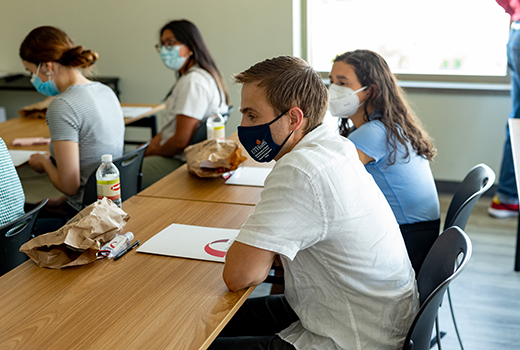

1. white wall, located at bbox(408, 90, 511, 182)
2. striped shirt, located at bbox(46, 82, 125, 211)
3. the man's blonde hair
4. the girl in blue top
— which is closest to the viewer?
the man's blonde hair

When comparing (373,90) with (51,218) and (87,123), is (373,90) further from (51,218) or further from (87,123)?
(51,218)

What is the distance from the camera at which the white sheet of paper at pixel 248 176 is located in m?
2.03

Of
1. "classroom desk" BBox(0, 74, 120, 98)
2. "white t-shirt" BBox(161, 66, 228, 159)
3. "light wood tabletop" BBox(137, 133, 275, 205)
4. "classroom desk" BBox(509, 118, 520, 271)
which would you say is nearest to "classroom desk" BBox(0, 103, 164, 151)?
"white t-shirt" BBox(161, 66, 228, 159)

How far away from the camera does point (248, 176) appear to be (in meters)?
2.12

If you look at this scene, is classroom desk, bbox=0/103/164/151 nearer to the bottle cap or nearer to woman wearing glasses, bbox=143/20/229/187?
woman wearing glasses, bbox=143/20/229/187

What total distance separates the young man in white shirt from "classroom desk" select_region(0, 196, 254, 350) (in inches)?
4.6

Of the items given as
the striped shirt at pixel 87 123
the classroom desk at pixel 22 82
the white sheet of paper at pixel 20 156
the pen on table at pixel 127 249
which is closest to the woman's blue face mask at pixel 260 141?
the pen on table at pixel 127 249

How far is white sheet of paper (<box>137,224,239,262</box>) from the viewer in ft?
4.54

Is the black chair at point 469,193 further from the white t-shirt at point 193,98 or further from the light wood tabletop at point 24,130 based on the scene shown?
the light wood tabletop at point 24,130

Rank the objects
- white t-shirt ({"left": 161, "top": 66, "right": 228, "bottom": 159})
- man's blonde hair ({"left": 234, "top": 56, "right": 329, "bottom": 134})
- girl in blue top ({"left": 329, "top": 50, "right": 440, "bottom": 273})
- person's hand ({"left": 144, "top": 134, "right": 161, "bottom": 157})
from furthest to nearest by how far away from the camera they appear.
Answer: person's hand ({"left": 144, "top": 134, "right": 161, "bottom": 157}), white t-shirt ({"left": 161, "top": 66, "right": 228, "bottom": 159}), girl in blue top ({"left": 329, "top": 50, "right": 440, "bottom": 273}), man's blonde hair ({"left": 234, "top": 56, "right": 329, "bottom": 134})

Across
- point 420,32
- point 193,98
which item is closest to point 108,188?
point 193,98

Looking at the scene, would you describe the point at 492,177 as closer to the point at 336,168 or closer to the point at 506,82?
the point at 336,168

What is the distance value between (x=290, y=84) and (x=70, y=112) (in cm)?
124

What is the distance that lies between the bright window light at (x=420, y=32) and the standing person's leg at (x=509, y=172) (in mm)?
508
